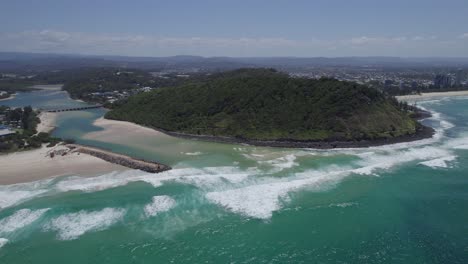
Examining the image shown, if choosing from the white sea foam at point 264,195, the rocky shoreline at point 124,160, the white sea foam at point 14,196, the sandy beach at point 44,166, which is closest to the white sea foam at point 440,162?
the white sea foam at point 264,195

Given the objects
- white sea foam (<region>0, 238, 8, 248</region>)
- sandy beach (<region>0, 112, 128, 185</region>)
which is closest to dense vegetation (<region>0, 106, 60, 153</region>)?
sandy beach (<region>0, 112, 128, 185</region>)

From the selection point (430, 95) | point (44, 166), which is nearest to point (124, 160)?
point (44, 166)

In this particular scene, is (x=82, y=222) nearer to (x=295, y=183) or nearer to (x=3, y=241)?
(x=3, y=241)

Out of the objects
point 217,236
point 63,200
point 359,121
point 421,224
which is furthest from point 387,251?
point 359,121

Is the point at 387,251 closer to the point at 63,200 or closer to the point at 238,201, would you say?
the point at 238,201

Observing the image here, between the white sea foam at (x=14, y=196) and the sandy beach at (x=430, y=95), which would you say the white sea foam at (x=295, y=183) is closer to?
the white sea foam at (x=14, y=196)

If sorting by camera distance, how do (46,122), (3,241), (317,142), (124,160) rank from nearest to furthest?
(3,241), (124,160), (317,142), (46,122)
